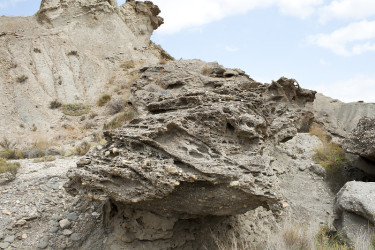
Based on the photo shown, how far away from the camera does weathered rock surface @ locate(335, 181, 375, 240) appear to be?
4199mm

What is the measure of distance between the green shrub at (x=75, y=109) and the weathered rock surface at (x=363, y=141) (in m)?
9.99

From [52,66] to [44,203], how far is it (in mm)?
11165

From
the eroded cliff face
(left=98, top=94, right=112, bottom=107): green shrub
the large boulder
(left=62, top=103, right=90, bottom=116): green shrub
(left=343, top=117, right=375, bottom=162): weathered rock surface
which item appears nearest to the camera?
the large boulder

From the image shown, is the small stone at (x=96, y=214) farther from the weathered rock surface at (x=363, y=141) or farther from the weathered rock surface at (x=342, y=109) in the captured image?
the weathered rock surface at (x=342, y=109)

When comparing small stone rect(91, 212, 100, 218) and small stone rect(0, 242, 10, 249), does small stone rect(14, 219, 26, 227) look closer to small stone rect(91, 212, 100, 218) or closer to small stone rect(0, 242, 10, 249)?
small stone rect(0, 242, 10, 249)

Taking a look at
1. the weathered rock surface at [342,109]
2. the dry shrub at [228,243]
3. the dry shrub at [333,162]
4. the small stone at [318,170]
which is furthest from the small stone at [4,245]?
the weathered rock surface at [342,109]

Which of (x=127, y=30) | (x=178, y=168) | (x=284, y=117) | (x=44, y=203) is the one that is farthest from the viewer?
(x=127, y=30)

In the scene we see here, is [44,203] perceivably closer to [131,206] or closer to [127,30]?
[131,206]

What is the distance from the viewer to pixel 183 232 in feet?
13.4

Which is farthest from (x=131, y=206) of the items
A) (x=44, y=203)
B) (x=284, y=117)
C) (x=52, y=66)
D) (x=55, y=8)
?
(x=55, y=8)

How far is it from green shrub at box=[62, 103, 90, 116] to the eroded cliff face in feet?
1.23

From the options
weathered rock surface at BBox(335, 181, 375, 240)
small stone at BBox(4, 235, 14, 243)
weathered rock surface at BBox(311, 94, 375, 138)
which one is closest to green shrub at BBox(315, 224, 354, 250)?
weathered rock surface at BBox(335, 181, 375, 240)

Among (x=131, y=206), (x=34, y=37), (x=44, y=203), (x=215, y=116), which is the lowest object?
(x=44, y=203)

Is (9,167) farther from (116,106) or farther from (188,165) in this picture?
(116,106)
